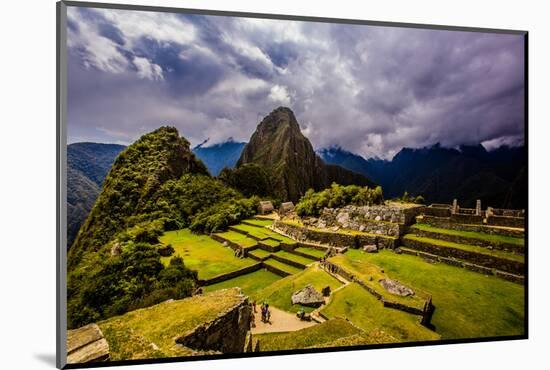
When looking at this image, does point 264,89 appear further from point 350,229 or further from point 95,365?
point 95,365

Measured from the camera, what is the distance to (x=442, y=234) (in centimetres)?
751

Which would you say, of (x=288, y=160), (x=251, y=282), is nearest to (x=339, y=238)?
(x=251, y=282)

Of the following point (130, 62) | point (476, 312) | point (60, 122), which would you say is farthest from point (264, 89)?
point (476, 312)

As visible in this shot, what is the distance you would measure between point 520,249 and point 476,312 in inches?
72.4

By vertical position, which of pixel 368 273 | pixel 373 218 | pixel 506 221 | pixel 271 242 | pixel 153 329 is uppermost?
pixel 506 221

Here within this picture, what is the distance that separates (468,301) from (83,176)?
302 inches

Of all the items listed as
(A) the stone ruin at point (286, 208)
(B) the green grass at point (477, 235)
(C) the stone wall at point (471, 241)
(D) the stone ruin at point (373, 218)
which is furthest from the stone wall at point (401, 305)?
(A) the stone ruin at point (286, 208)

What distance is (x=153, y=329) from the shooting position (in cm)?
436

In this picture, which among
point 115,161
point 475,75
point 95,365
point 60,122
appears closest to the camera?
point 95,365

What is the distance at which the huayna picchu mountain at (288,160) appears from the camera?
7551mm

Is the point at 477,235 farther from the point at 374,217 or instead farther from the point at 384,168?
the point at 384,168

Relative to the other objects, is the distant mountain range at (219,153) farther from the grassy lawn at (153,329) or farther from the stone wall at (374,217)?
the grassy lawn at (153,329)

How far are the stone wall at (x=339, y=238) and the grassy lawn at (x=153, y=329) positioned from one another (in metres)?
3.92

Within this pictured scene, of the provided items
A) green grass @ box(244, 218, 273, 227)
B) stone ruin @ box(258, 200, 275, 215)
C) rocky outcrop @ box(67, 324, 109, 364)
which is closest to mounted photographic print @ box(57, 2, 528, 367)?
rocky outcrop @ box(67, 324, 109, 364)
